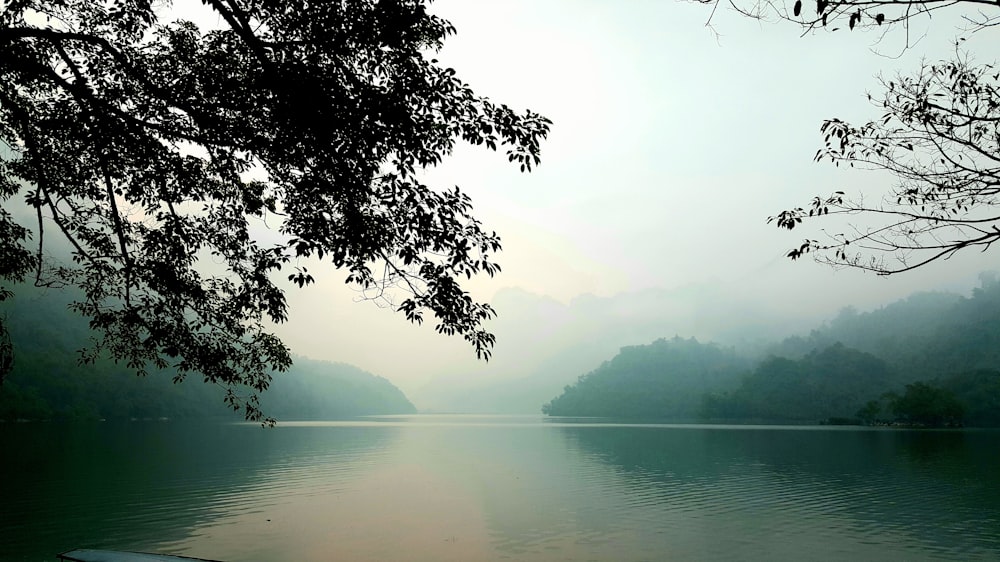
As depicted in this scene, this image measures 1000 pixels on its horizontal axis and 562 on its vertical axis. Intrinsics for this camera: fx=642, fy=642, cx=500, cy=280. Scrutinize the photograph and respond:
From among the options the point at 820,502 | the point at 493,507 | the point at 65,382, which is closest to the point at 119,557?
the point at 493,507

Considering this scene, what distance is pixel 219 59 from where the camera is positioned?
1166 cm

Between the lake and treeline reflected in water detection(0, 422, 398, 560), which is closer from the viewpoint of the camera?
the lake

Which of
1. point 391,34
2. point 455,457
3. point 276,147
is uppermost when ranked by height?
point 391,34

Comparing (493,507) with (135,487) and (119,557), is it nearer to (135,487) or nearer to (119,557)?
Result: (135,487)

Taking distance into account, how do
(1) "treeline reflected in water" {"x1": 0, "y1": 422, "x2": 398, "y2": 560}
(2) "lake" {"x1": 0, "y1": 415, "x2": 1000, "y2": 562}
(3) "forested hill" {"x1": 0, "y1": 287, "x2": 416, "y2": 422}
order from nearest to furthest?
1. (2) "lake" {"x1": 0, "y1": 415, "x2": 1000, "y2": 562}
2. (1) "treeline reflected in water" {"x1": 0, "y1": 422, "x2": 398, "y2": 560}
3. (3) "forested hill" {"x1": 0, "y1": 287, "x2": 416, "y2": 422}

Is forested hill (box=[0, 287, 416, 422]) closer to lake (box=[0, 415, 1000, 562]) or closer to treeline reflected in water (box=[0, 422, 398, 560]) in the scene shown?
treeline reflected in water (box=[0, 422, 398, 560])

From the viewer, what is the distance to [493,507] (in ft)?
107

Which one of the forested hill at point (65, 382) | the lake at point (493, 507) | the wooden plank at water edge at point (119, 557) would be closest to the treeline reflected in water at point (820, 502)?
the lake at point (493, 507)

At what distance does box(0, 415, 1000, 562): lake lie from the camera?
2306 centimetres

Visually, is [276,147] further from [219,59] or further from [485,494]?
[485,494]

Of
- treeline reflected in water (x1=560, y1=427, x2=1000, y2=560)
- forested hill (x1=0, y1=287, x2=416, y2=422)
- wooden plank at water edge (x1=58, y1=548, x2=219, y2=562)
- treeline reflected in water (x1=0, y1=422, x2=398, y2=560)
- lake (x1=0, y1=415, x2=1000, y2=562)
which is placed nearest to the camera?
wooden plank at water edge (x1=58, y1=548, x2=219, y2=562)

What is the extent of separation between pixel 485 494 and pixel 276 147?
30683mm

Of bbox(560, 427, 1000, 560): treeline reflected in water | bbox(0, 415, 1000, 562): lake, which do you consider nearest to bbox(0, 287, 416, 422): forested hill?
bbox(0, 415, 1000, 562): lake

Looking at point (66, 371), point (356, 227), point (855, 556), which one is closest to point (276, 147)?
point (356, 227)
